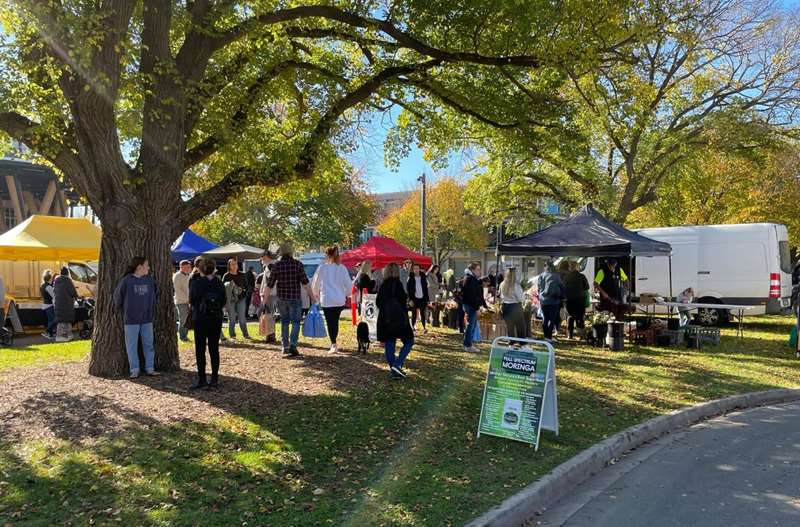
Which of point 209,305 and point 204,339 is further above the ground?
point 209,305

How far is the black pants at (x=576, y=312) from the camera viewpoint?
42.8ft

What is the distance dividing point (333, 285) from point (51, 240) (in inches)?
420

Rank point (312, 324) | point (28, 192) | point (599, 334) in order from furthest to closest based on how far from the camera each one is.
A: point (28, 192) → point (599, 334) → point (312, 324)

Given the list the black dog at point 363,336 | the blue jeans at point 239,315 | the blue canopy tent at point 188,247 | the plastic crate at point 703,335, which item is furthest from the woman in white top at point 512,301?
the blue canopy tent at point 188,247

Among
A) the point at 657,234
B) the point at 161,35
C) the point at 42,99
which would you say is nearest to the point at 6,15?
the point at 42,99

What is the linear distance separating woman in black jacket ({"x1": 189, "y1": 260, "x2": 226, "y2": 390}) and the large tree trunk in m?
1.16

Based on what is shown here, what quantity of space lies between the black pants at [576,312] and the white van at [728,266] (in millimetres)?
4840

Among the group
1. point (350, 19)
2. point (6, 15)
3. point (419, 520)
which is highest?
point (350, 19)

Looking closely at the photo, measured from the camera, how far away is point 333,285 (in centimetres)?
966

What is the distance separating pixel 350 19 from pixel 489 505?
7355 millimetres

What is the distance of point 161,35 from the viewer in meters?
7.74

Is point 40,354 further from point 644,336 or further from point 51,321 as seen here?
point 644,336

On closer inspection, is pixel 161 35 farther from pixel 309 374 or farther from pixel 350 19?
pixel 309 374

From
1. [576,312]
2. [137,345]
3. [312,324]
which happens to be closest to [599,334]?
[576,312]
